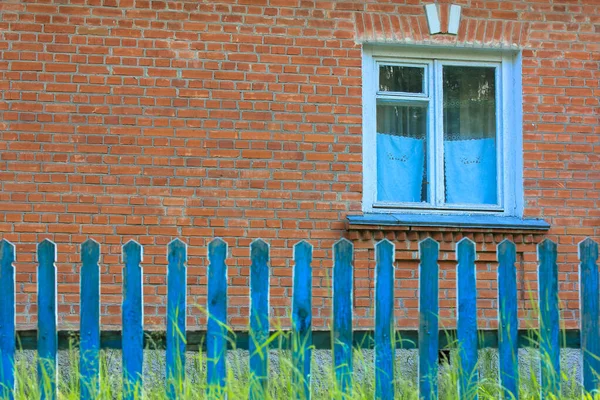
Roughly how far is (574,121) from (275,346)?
12.6ft

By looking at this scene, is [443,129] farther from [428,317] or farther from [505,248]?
[428,317]

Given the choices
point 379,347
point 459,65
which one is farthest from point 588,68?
point 379,347

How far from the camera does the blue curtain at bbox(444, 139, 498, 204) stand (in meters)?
7.49

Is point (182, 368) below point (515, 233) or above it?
below

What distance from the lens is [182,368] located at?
171 inches

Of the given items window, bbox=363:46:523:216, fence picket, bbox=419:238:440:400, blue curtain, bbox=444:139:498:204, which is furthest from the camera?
blue curtain, bbox=444:139:498:204

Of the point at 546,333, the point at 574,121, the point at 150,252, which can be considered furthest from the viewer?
the point at 574,121

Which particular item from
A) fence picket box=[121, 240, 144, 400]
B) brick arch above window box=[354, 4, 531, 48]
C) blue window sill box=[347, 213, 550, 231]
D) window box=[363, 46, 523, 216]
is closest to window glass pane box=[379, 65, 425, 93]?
window box=[363, 46, 523, 216]

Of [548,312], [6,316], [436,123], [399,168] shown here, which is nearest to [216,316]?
[6,316]

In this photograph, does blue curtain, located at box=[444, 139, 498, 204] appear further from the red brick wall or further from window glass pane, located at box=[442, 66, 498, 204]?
the red brick wall

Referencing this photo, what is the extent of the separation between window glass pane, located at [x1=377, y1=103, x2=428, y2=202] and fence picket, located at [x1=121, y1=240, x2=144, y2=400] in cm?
333

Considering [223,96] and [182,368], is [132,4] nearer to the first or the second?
[223,96]

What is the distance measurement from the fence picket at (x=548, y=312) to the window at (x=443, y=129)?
269cm

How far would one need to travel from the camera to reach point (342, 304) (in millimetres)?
4477
